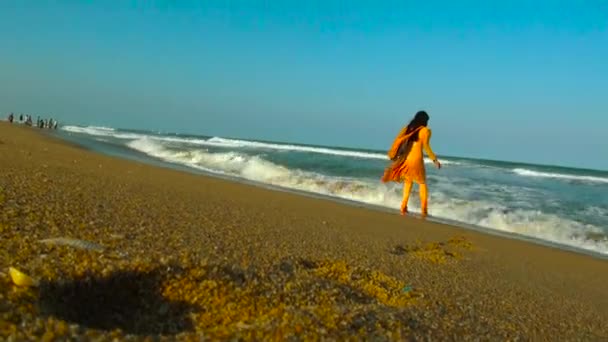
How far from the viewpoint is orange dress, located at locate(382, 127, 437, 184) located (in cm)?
835

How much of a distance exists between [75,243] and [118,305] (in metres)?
0.62

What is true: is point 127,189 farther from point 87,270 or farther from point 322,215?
point 87,270

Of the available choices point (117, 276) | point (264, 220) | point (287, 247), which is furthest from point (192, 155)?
point (117, 276)

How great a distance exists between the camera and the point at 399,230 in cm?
575

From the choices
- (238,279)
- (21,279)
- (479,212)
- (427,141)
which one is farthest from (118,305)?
(479,212)

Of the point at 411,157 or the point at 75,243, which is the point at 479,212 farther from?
the point at 75,243

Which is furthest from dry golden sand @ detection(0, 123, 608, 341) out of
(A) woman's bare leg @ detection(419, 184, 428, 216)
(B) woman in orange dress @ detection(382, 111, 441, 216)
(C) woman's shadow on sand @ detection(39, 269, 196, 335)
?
(B) woman in orange dress @ detection(382, 111, 441, 216)

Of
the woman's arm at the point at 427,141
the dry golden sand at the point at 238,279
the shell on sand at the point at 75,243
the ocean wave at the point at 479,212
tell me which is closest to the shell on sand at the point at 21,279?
the dry golden sand at the point at 238,279

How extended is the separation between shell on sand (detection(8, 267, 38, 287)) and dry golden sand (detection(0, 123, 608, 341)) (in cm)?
3

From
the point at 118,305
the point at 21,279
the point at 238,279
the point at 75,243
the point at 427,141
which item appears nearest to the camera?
the point at 21,279

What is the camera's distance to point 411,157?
8531 millimetres

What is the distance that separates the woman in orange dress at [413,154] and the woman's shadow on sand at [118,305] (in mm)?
6915

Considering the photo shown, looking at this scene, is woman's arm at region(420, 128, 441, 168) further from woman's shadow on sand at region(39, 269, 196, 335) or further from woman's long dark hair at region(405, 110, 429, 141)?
woman's shadow on sand at region(39, 269, 196, 335)

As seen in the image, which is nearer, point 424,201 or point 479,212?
point 424,201
